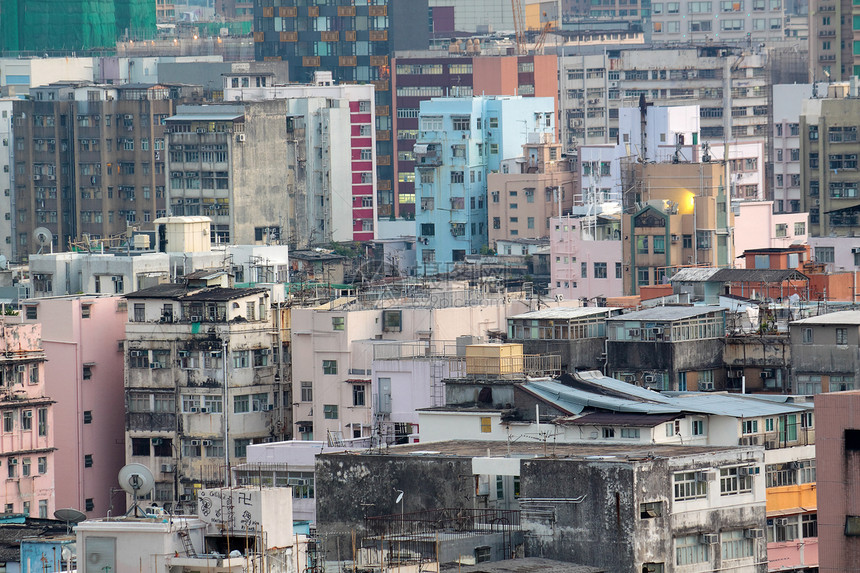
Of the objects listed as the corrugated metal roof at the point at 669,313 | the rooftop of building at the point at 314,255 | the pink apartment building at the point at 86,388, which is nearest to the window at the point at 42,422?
the pink apartment building at the point at 86,388

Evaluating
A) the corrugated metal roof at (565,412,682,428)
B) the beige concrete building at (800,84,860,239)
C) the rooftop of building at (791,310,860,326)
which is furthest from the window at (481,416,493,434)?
the beige concrete building at (800,84,860,239)

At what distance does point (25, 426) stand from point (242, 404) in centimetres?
945

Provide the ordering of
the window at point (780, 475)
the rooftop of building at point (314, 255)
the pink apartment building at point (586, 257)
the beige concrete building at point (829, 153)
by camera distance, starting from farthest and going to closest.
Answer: the beige concrete building at point (829, 153) → the rooftop of building at point (314, 255) → the pink apartment building at point (586, 257) → the window at point (780, 475)

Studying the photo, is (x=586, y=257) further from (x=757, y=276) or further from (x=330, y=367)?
(x=330, y=367)

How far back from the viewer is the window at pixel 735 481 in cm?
7412

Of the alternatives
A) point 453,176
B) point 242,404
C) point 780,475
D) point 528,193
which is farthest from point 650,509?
point 453,176

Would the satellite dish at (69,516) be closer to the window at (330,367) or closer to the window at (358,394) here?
the window at (358,394)

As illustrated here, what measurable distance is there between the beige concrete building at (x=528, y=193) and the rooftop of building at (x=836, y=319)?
A: 268 feet

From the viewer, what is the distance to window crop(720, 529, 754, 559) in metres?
74.6

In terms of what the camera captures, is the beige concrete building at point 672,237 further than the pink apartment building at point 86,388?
Yes

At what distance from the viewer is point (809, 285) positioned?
11462 cm

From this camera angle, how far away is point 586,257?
147 metres

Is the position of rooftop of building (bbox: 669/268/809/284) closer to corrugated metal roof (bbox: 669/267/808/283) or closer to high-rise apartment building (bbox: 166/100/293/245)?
corrugated metal roof (bbox: 669/267/808/283)

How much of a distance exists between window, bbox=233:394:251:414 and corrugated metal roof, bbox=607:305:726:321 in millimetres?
17824
